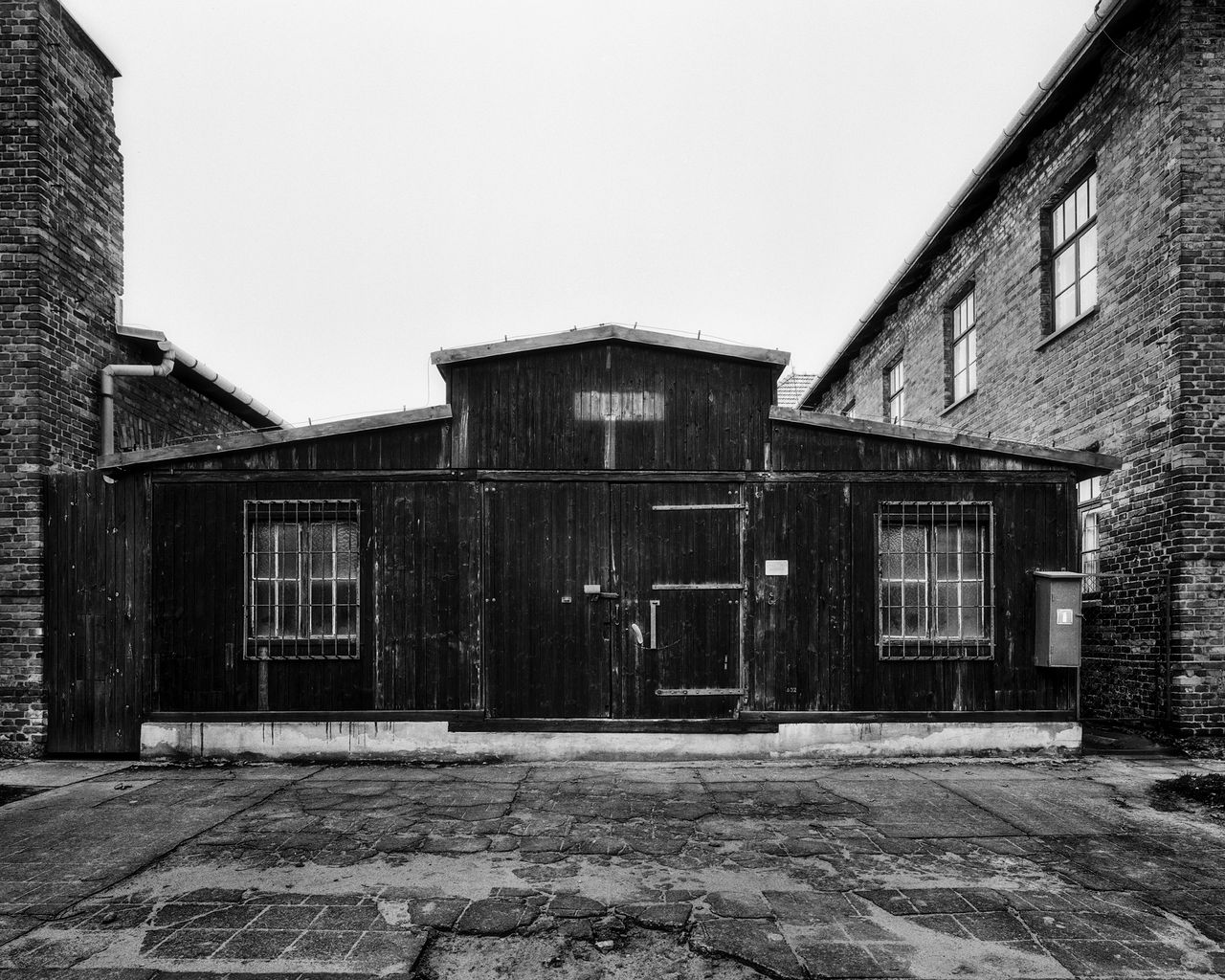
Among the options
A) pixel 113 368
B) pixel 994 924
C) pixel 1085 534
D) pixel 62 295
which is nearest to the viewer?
pixel 994 924

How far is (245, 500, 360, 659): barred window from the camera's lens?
25.7 feet

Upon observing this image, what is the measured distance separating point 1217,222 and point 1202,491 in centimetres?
283

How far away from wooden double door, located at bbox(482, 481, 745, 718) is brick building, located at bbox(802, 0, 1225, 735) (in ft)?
14.8

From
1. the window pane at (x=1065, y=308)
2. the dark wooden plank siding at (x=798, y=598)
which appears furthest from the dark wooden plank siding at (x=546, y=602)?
the window pane at (x=1065, y=308)

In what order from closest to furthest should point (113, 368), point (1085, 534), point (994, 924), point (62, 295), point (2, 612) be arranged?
point (994, 924)
point (2, 612)
point (62, 295)
point (113, 368)
point (1085, 534)

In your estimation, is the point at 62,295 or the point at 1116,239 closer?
the point at 62,295

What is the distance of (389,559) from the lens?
789 centimetres

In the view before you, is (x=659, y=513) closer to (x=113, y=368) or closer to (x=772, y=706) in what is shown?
(x=772, y=706)

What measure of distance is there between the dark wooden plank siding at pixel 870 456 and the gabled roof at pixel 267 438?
12.2ft

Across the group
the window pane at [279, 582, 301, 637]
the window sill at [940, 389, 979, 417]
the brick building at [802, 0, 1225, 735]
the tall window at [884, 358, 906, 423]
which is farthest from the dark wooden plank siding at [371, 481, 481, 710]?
the tall window at [884, 358, 906, 423]

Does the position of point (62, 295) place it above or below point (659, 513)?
above

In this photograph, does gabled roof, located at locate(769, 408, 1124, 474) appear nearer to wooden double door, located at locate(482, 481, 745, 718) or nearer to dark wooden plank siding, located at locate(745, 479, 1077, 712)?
dark wooden plank siding, located at locate(745, 479, 1077, 712)

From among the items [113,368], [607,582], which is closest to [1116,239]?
[607,582]

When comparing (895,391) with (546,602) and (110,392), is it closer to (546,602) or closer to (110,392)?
(546,602)
